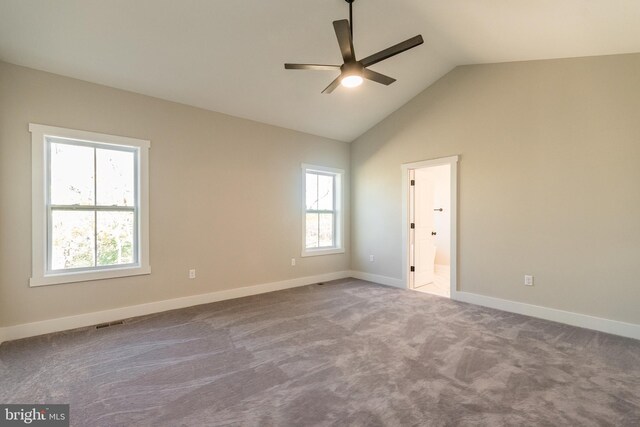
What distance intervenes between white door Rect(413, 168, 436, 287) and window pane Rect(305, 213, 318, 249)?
181cm

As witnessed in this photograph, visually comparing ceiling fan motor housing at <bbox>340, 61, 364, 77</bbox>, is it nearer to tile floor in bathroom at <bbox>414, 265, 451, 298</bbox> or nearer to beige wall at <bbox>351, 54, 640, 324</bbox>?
beige wall at <bbox>351, 54, 640, 324</bbox>

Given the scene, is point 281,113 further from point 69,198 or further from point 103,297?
point 103,297

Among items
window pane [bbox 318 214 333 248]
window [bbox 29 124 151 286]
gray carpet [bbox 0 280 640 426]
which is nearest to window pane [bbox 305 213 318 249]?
window pane [bbox 318 214 333 248]

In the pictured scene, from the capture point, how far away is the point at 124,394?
2.02m

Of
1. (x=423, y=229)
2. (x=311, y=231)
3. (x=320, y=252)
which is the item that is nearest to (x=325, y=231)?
(x=311, y=231)

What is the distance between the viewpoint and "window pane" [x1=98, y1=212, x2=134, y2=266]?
3.44 metres

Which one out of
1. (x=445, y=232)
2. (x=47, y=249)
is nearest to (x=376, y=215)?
(x=445, y=232)

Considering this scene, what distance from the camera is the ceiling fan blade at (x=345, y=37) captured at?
85.8 inches

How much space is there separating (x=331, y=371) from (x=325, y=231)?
3.45m

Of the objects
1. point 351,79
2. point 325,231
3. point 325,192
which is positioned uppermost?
point 351,79

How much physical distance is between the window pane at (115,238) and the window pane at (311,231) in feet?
9.00

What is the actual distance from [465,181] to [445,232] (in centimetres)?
356

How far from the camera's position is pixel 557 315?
3.38 metres

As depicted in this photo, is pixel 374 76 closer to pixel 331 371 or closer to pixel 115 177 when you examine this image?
pixel 331 371
